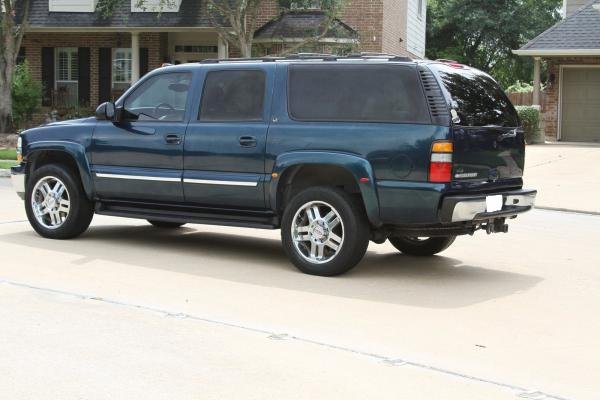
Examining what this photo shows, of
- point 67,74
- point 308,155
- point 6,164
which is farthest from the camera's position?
point 67,74

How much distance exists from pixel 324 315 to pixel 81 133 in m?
4.23

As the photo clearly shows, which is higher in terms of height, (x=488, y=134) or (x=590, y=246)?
(x=488, y=134)

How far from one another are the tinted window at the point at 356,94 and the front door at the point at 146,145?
1.33 meters

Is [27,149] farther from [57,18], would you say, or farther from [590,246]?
[57,18]

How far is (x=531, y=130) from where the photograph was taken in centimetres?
2814

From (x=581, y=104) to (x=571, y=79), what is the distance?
0.89 meters

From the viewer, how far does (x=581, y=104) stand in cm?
2983

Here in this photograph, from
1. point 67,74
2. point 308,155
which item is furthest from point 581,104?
point 308,155

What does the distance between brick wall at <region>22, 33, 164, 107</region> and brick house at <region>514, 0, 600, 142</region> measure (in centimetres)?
1202

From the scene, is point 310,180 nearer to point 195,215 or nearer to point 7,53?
point 195,215

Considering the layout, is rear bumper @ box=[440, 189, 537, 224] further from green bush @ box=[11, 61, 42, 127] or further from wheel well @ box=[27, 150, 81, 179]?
green bush @ box=[11, 61, 42, 127]

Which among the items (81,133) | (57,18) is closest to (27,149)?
(81,133)

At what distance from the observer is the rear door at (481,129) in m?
7.81

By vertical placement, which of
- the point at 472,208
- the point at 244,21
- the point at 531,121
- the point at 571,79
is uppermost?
the point at 244,21
